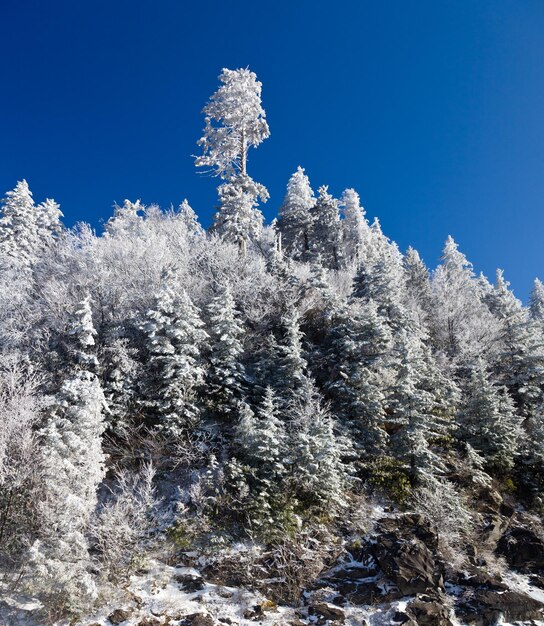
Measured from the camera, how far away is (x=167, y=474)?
1795 centimetres

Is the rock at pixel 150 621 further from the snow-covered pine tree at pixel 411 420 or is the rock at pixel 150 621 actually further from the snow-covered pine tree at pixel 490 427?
the snow-covered pine tree at pixel 490 427

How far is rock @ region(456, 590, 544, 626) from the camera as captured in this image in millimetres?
13172

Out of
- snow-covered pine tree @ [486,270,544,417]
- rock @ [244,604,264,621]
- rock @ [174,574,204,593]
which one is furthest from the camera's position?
snow-covered pine tree @ [486,270,544,417]

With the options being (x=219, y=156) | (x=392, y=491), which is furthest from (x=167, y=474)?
(x=219, y=156)

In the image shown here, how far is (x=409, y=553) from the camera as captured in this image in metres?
15.1

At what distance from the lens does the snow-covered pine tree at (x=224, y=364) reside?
799 inches

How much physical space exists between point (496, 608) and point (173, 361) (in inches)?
618

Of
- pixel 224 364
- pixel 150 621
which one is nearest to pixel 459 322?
pixel 224 364

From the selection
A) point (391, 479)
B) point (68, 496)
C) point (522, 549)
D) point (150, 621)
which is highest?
point (391, 479)

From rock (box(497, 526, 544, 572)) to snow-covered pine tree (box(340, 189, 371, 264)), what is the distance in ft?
123

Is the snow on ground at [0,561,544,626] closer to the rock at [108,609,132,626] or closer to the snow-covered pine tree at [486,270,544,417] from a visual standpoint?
the rock at [108,609,132,626]

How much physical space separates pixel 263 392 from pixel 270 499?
19.0 feet

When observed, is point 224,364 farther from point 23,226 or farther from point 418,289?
point 23,226

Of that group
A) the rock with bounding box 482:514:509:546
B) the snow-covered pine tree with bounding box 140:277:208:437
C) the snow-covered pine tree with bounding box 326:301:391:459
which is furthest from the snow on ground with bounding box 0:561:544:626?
the snow-covered pine tree with bounding box 326:301:391:459
